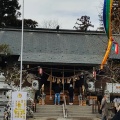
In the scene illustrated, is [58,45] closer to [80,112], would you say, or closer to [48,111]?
[48,111]

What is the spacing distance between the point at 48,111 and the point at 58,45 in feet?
42.2

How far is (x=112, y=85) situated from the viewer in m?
24.9

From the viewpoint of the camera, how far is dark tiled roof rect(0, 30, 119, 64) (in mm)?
31094

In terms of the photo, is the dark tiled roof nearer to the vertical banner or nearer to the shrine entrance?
the shrine entrance

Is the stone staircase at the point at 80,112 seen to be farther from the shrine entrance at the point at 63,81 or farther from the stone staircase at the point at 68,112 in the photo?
the shrine entrance at the point at 63,81

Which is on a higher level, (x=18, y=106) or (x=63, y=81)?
(x=63, y=81)

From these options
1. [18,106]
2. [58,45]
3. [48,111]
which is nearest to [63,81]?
[58,45]

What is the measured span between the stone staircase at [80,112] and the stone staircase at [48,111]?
0.63 metres

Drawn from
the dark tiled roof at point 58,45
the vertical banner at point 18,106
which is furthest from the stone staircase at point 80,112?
the vertical banner at point 18,106

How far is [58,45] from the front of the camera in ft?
115

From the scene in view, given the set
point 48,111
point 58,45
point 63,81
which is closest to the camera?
point 48,111

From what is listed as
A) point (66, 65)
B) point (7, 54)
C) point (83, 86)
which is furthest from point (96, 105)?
point (7, 54)

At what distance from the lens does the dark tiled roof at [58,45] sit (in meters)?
31.1

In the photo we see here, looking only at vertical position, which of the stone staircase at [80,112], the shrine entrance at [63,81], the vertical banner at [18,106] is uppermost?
the shrine entrance at [63,81]
